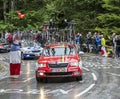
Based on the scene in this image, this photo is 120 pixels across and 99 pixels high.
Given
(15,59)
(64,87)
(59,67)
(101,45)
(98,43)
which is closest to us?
(64,87)

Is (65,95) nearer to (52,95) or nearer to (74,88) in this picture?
(52,95)

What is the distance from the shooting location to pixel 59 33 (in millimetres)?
52656

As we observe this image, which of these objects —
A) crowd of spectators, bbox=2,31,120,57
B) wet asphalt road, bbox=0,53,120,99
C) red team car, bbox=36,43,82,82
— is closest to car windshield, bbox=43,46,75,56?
red team car, bbox=36,43,82,82

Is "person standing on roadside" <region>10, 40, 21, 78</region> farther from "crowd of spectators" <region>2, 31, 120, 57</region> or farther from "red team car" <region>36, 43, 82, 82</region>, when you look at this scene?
"crowd of spectators" <region>2, 31, 120, 57</region>

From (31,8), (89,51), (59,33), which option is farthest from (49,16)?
(89,51)

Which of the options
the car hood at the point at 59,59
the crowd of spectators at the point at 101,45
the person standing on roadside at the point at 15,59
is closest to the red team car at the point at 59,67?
the car hood at the point at 59,59

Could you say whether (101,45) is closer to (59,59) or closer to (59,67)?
(59,59)

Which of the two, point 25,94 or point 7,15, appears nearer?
A: point 25,94

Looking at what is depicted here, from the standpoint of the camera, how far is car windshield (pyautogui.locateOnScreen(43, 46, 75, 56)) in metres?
19.7

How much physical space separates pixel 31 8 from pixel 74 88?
52.1m

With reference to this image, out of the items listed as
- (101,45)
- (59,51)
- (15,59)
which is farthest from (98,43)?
(59,51)

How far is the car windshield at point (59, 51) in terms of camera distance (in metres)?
19.7

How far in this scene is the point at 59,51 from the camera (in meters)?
19.9

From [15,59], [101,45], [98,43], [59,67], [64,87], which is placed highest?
[98,43]
